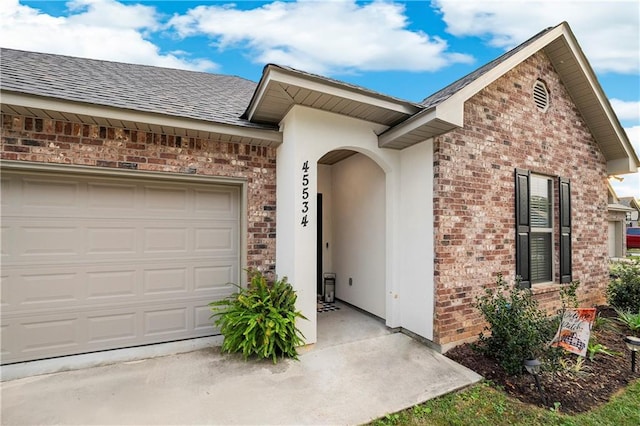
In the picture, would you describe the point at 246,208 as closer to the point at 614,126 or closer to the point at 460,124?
the point at 460,124

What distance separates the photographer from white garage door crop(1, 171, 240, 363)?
3504 mm

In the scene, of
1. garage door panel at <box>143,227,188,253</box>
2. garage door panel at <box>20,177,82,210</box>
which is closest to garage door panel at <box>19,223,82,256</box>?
garage door panel at <box>20,177,82,210</box>

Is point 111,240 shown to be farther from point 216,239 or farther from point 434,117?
point 434,117

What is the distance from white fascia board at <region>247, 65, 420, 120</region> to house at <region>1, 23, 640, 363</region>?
22mm

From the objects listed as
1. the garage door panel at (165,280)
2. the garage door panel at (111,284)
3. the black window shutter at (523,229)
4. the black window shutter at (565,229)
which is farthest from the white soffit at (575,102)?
the garage door panel at (111,284)

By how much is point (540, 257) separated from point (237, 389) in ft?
18.1

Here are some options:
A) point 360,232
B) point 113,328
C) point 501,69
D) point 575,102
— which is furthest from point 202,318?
point 575,102

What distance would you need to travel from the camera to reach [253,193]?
4.37m

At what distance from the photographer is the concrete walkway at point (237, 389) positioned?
267cm

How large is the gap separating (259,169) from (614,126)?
23.3ft

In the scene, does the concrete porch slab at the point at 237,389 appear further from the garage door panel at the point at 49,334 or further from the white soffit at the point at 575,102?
the white soffit at the point at 575,102

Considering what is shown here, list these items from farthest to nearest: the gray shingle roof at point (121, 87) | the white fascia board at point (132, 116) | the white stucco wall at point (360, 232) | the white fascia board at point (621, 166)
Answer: the white fascia board at point (621, 166)
the white stucco wall at point (360, 232)
the gray shingle roof at point (121, 87)
the white fascia board at point (132, 116)

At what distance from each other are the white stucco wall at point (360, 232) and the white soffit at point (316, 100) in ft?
4.21

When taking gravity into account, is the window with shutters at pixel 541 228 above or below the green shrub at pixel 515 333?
above
